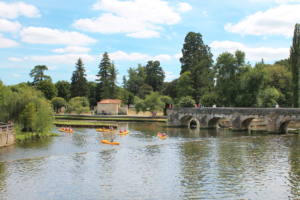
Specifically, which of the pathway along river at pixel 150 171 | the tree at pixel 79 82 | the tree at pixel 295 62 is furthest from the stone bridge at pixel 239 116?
the tree at pixel 79 82

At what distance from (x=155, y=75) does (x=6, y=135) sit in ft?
293

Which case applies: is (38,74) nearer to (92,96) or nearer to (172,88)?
(92,96)

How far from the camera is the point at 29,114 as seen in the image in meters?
40.0

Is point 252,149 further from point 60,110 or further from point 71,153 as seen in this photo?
point 60,110

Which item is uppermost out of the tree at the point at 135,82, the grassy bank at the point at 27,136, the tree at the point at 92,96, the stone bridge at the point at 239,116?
the tree at the point at 135,82

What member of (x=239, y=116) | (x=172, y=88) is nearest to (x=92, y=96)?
(x=172, y=88)

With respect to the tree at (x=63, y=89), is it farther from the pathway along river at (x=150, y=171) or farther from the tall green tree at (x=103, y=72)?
the pathway along river at (x=150, y=171)

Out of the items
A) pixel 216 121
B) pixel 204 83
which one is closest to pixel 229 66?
pixel 216 121

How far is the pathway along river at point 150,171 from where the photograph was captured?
18.5 meters

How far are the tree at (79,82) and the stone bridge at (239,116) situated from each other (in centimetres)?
5136

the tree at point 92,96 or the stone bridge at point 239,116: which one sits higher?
the tree at point 92,96

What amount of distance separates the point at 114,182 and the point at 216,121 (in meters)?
42.5

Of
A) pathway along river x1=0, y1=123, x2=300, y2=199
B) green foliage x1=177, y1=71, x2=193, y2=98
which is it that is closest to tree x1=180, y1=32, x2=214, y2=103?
green foliage x1=177, y1=71, x2=193, y2=98

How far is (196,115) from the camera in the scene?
193 ft
